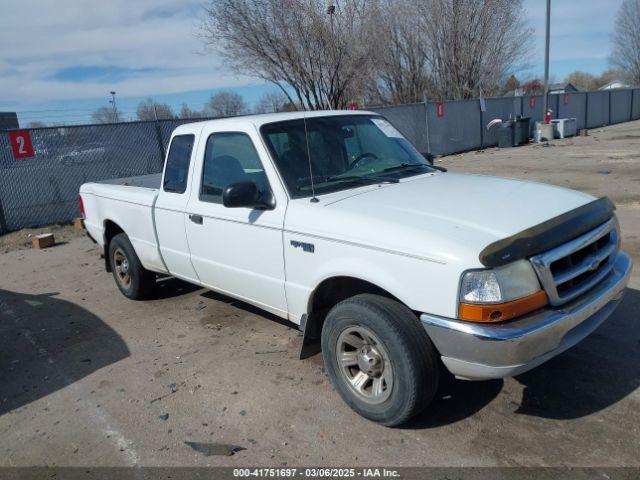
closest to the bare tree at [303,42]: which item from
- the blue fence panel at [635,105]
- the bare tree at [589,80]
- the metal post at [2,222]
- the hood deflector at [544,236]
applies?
the metal post at [2,222]

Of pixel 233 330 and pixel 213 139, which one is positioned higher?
pixel 213 139

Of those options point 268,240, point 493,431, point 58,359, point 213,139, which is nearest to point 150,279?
point 58,359

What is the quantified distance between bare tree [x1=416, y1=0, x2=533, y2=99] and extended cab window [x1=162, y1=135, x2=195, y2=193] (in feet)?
83.6

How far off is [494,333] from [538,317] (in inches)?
11.9

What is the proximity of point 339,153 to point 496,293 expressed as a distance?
1.97 m

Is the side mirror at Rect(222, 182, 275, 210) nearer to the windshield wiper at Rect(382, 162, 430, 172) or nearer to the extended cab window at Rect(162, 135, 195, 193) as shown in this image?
the windshield wiper at Rect(382, 162, 430, 172)

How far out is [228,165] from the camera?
4.46 metres

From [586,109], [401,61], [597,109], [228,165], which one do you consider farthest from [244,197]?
[597,109]

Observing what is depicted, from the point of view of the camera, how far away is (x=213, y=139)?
182 inches

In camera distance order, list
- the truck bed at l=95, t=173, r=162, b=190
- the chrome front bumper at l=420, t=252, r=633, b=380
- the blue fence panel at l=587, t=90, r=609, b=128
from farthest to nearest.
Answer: the blue fence panel at l=587, t=90, r=609, b=128
the truck bed at l=95, t=173, r=162, b=190
the chrome front bumper at l=420, t=252, r=633, b=380

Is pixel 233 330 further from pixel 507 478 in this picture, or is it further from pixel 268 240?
pixel 507 478

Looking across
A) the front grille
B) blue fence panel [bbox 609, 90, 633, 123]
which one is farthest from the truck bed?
blue fence panel [bbox 609, 90, 633, 123]

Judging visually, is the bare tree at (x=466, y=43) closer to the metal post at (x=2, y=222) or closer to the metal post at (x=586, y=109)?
the metal post at (x=586, y=109)

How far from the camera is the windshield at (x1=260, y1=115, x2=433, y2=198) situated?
13.1 ft
